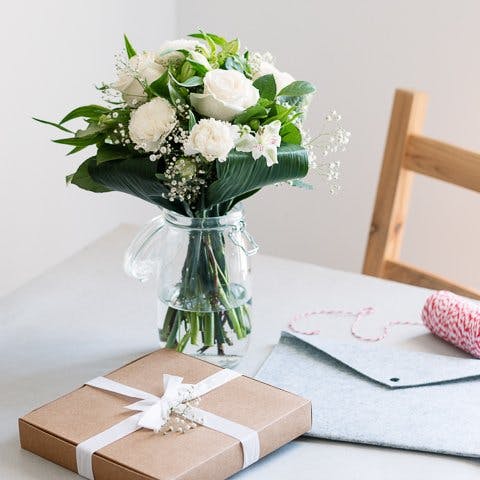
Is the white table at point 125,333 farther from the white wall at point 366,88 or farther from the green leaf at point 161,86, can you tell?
the white wall at point 366,88

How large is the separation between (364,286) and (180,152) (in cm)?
49

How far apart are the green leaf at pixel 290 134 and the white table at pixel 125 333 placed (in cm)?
30

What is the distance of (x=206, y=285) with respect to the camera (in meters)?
1.16

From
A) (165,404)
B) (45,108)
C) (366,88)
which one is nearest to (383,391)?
(165,404)

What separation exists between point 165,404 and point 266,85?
384mm

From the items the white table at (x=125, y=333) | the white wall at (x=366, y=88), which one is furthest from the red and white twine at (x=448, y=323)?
the white wall at (x=366, y=88)

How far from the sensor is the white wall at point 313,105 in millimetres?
2107

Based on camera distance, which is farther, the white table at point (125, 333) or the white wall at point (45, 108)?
the white wall at point (45, 108)

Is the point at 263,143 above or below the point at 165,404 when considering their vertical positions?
above

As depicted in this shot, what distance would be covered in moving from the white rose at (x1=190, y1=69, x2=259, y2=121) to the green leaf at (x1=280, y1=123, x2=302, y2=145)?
66 mm

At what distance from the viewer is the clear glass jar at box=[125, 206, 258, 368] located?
115 cm

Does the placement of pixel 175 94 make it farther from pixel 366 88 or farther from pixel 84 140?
pixel 366 88

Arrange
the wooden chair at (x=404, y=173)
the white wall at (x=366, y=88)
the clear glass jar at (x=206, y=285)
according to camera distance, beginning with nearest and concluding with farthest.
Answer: the clear glass jar at (x=206, y=285), the wooden chair at (x=404, y=173), the white wall at (x=366, y=88)

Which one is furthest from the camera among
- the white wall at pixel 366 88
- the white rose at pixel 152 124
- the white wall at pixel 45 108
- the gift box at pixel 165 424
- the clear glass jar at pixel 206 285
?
the white wall at pixel 366 88
